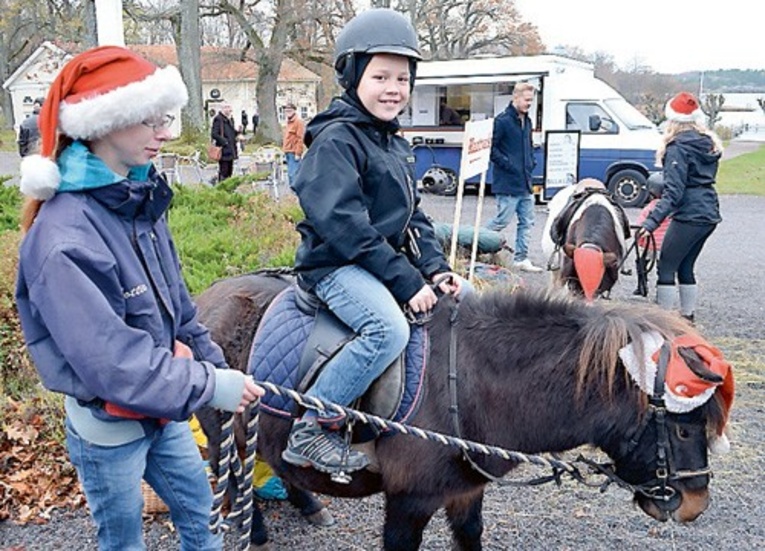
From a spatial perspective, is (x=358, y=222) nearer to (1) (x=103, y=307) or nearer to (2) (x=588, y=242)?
(1) (x=103, y=307)

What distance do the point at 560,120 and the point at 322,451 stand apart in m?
14.3

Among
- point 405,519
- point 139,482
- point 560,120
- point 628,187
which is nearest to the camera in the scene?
point 139,482

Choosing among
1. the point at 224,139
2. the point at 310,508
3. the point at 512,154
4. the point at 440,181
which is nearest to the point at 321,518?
the point at 310,508

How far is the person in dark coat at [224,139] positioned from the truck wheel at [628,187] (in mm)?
8112

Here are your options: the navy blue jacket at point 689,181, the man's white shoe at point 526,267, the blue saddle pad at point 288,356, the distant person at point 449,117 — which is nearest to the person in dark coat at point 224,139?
the distant person at point 449,117

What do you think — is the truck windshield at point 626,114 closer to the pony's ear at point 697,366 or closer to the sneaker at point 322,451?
the pony's ear at point 697,366

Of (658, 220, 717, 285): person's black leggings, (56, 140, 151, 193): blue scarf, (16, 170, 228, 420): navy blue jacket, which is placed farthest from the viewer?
(658, 220, 717, 285): person's black leggings

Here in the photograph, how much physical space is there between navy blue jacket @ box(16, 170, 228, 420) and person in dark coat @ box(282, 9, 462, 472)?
713 mm

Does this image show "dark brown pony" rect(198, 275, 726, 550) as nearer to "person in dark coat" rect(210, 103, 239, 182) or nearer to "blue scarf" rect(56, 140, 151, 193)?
"blue scarf" rect(56, 140, 151, 193)

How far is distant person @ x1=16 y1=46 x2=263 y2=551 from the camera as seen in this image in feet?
6.01

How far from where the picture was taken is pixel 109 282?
1893 mm

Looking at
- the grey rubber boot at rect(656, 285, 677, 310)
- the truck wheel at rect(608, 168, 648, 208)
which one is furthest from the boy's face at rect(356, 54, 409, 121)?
the truck wheel at rect(608, 168, 648, 208)

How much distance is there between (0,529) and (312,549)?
158 centimetres

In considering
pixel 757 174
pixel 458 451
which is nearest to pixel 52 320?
pixel 458 451
